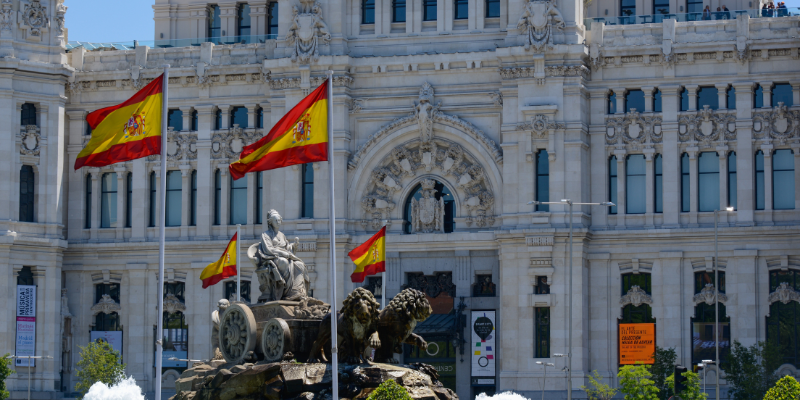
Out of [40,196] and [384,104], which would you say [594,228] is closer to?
[384,104]

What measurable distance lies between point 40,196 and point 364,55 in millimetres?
19472

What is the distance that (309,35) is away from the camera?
73938 mm

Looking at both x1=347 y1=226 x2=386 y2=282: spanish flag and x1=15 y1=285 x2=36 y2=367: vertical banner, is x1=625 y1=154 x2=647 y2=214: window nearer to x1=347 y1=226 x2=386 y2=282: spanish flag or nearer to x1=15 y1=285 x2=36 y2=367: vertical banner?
x1=347 y1=226 x2=386 y2=282: spanish flag

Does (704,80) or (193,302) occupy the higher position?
(704,80)

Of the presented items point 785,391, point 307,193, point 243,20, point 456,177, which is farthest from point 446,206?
point 785,391

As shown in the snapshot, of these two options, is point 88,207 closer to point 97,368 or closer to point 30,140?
point 30,140

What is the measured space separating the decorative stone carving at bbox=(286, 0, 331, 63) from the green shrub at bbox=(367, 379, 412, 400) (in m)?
38.7

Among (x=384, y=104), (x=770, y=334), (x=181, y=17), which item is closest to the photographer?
(x=770, y=334)

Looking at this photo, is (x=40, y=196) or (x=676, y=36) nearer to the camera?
(x=676, y=36)

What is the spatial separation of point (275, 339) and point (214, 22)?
46.5 metres

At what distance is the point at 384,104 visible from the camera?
243 ft

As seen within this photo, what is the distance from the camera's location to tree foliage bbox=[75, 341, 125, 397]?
71.5 meters

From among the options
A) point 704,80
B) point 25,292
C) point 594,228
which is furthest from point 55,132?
point 704,80

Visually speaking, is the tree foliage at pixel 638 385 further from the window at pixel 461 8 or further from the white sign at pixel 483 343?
the window at pixel 461 8
